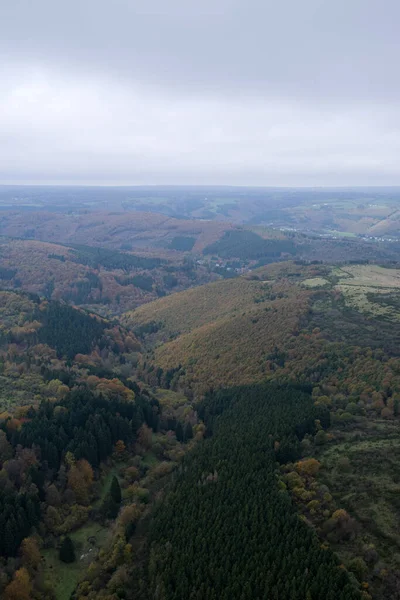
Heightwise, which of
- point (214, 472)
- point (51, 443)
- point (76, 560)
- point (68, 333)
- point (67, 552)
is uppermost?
point (51, 443)

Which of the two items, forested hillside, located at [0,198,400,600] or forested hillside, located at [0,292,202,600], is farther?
forested hillside, located at [0,292,202,600]

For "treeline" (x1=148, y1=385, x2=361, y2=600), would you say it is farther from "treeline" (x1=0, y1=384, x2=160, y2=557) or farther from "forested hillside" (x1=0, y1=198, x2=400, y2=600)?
"treeline" (x1=0, y1=384, x2=160, y2=557)

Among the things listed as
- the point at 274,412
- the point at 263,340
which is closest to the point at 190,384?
the point at 263,340

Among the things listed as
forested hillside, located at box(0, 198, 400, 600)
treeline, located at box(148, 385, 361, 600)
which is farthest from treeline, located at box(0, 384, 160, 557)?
treeline, located at box(148, 385, 361, 600)

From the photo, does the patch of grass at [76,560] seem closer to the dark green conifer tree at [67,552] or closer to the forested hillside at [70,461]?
the forested hillside at [70,461]

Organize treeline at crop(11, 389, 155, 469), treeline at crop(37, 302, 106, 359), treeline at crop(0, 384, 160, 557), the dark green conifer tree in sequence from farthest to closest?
treeline at crop(37, 302, 106, 359)
treeline at crop(11, 389, 155, 469)
treeline at crop(0, 384, 160, 557)
the dark green conifer tree

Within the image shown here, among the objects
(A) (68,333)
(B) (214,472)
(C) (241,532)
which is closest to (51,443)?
(B) (214,472)

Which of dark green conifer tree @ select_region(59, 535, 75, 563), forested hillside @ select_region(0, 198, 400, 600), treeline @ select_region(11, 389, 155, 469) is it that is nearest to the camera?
forested hillside @ select_region(0, 198, 400, 600)

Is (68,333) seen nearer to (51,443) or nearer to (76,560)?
(51,443)

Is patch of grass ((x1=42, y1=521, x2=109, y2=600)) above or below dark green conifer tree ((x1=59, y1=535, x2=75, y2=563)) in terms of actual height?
below
